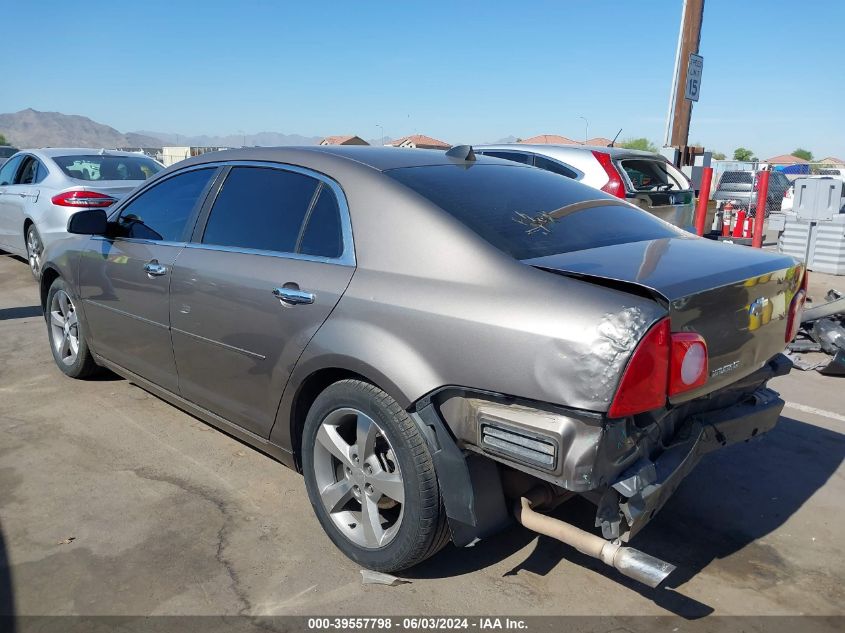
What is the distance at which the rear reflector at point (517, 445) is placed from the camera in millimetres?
2193

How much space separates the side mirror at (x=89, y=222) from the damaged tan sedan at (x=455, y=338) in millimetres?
611

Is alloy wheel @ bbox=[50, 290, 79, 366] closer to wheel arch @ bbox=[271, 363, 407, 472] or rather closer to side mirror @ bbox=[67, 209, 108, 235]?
side mirror @ bbox=[67, 209, 108, 235]

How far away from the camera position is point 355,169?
3045mm

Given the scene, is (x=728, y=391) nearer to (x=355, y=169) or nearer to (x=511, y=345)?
(x=511, y=345)

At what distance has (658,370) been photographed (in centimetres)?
217

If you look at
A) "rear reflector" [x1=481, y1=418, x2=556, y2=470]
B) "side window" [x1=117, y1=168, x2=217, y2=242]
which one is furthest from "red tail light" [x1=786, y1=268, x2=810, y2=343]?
"side window" [x1=117, y1=168, x2=217, y2=242]

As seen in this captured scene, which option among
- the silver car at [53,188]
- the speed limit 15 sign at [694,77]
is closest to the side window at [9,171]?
the silver car at [53,188]

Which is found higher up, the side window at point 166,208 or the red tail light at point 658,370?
the side window at point 166,208

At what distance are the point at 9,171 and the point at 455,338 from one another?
9292mm

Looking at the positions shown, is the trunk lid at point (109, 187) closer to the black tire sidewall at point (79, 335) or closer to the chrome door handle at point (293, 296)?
the black tire sidewall at point (79, 335)

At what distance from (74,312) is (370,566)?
10.5 feet

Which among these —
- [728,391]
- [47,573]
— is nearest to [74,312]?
[47,573]

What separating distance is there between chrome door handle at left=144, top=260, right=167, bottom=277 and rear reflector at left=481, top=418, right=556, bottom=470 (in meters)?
2.21

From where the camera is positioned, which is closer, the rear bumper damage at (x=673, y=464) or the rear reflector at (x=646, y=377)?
the rear reflector at (x=646, y=377)
